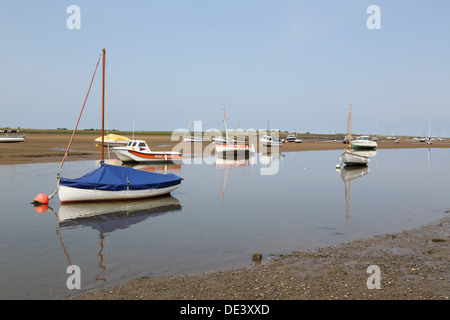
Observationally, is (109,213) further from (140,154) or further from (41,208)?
(140,154)

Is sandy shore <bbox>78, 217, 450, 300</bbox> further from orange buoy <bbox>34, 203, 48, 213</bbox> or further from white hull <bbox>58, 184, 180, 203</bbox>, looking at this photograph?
orange buoy <bbox>34, 203, 48, 213</bbox>

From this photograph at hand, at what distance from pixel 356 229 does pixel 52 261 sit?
1285cm

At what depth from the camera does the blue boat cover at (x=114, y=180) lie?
64.7ft

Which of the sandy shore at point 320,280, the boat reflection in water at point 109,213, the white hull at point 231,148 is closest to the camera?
the sandy shore at point 320,280

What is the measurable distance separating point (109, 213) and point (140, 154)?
24492mm

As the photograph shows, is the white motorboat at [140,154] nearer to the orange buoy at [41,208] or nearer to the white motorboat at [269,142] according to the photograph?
the orange buoy at [41,208]

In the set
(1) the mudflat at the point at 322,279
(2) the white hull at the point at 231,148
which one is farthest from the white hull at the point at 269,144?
Answer: (1) the mudflat at the point at 322,279

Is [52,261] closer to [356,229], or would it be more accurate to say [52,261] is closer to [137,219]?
[137,219]

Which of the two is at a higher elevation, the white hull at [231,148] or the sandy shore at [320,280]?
the white hull at [231,148]

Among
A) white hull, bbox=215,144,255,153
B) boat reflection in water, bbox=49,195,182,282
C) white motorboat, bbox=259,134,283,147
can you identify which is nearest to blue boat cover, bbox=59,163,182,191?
boat reflection in water, bbox=49,195,182,282

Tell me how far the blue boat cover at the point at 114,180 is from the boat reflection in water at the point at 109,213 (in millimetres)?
1093

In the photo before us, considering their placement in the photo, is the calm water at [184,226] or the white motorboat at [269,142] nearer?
the calm water at [184,226]

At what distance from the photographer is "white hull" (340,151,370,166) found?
43.1 m

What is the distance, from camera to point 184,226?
16.4 meters
